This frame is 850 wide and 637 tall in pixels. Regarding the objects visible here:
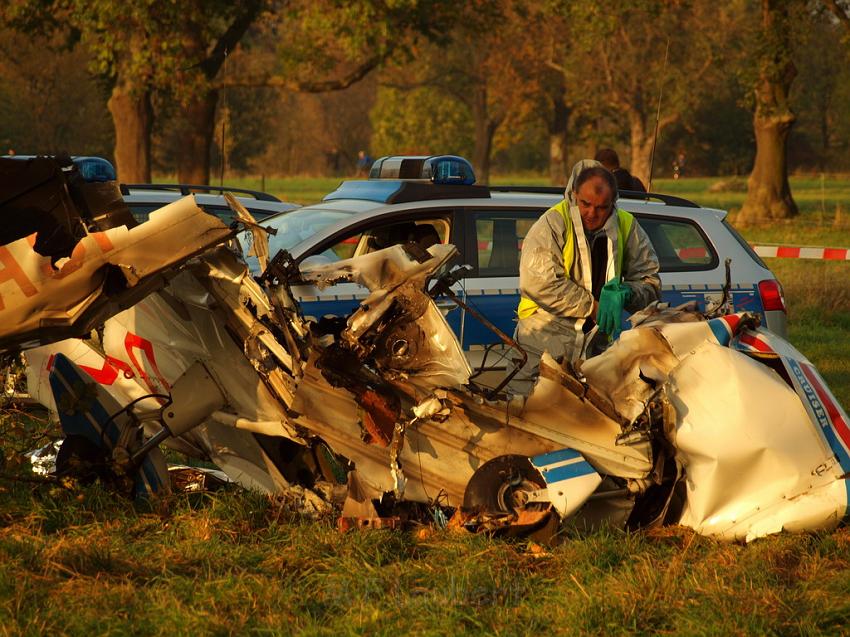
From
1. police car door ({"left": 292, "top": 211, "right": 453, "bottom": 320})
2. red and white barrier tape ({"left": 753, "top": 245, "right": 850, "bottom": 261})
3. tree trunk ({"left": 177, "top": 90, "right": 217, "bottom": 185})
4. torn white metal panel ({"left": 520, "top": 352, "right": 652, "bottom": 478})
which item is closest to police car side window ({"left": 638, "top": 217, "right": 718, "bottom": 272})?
police car door ({"left": 292, "top": 211, "right": 453, "bottom": 320})

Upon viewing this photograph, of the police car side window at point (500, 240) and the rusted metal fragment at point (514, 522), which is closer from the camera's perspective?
the rusted metal fragment at point (514, 522)

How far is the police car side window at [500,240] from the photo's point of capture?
27.3 ft

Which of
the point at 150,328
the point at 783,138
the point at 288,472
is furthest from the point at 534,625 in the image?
the point at 783,138

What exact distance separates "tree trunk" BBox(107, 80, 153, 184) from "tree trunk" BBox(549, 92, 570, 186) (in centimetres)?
3980

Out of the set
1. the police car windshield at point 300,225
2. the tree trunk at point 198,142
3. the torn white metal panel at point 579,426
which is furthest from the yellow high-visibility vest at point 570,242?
the tree trunk at point 198,142

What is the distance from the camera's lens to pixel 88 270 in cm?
483

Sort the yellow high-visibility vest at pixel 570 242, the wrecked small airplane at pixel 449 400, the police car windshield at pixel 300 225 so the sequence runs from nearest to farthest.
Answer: the wrecked small airplane at pixel 449 400, the yellow high-visibility vest at pixel 570 242, the police car windshield at pixel 300 225

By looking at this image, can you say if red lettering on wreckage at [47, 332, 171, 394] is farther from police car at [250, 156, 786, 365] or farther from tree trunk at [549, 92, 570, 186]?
tree trunk at [549, 92, 570, 186]

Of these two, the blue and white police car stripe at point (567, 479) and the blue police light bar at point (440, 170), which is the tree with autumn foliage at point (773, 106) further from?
the blue and white police car stripe at point (567, 479)

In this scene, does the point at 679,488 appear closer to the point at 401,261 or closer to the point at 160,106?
the point at 401,261

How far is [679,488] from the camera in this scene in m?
5.41

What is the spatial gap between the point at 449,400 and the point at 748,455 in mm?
1274

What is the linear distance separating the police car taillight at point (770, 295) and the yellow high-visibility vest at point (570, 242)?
7.71 ft

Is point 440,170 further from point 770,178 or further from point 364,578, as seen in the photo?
point 770,178
